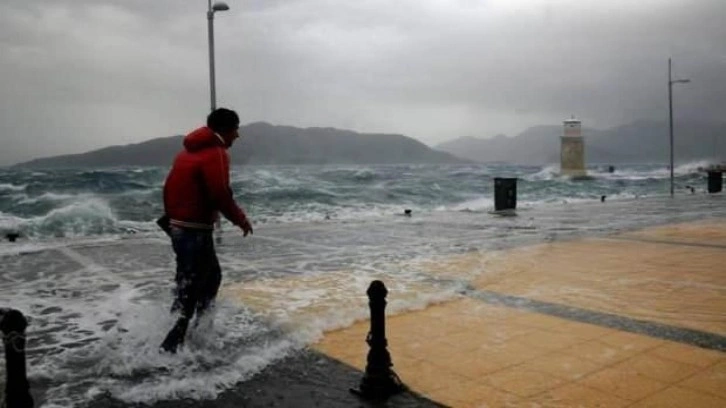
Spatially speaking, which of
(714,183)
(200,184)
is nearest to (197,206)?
(200,184)

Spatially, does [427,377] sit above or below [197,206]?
below

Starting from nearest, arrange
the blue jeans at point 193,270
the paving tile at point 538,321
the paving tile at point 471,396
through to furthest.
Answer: the paving tile at point 471,396 → the blue jeans at point 193,270 → the paving tile at point 538,321

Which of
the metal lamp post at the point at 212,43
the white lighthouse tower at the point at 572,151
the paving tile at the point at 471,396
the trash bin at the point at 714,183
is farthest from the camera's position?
the white lighthouse tower at the point at 572,151

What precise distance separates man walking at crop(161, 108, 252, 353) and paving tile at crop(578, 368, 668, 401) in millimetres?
2695

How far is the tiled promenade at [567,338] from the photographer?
3918 mm

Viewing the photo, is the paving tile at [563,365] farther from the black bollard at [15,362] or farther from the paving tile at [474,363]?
the black bollard at [15,362]

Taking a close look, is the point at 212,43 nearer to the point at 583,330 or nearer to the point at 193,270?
the point at 193,270

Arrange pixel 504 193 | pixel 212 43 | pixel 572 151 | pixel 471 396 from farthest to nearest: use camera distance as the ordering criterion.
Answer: pixel 572 151, pixel 504 193, pixel 212 43, pixel 471 396

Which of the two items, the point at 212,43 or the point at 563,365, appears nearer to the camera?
the point at 563,365

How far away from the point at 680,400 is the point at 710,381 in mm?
450

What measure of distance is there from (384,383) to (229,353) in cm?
149

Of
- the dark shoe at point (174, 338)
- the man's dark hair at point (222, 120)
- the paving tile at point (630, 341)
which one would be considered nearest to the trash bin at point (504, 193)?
the paving tile at point (630, 341)

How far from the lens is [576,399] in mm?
3775

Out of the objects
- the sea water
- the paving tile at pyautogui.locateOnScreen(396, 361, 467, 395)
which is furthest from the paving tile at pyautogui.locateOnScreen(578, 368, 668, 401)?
the sea water
